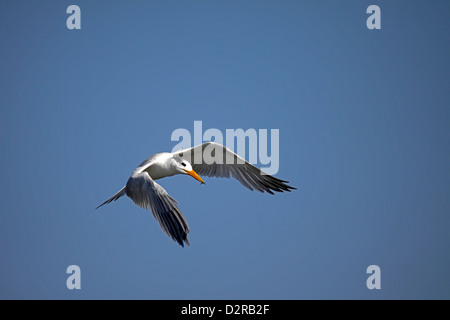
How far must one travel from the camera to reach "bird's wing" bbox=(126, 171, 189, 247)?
506 cm

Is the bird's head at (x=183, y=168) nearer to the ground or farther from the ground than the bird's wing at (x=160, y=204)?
farther from the ground

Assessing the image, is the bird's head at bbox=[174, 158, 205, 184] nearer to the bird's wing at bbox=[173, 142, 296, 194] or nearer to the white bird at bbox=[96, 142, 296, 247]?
the white bird at bbox=[96, 142, 296, 247]

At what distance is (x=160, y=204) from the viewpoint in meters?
5.29

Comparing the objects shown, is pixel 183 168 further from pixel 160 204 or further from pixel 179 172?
pixel 160 204

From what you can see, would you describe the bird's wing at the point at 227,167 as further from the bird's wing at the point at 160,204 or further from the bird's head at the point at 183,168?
the bird's wing at the point at 160,204

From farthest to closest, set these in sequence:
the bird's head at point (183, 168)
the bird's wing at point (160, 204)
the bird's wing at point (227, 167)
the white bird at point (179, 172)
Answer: the bird's wing at point (227, 167), the bird's head at point (183, 168), the white bird at point (179, 172), the bird's wing at point (160, 204)

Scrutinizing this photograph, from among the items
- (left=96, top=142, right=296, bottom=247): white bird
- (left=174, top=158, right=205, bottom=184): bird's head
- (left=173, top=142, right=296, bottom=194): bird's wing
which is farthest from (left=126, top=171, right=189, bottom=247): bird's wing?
(left=173, top=142, right=296, bottom=194): bird's wing

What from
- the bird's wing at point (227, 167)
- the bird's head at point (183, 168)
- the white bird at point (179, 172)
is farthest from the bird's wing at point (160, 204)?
the bird's wing at point (227, 167)

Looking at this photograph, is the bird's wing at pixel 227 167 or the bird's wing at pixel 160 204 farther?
the bird's wing at pixel 227 167

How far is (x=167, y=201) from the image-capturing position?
208 inches

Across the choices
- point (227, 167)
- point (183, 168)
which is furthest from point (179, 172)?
point (227, 167)

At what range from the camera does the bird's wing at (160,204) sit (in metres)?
5.06

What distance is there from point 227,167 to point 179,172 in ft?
3.76
